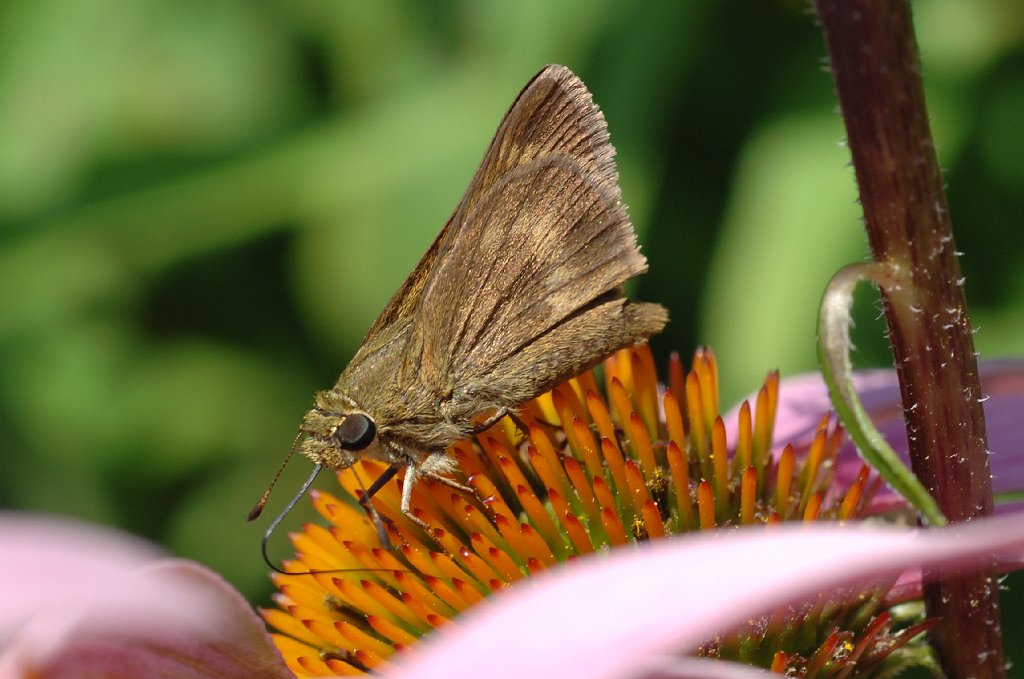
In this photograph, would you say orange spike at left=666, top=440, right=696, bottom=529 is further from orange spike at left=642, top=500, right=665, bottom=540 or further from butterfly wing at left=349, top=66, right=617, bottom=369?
butterfly wing at left=349, top=66, right=617, bottom=369

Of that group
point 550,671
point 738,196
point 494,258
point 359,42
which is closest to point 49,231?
point 359,42

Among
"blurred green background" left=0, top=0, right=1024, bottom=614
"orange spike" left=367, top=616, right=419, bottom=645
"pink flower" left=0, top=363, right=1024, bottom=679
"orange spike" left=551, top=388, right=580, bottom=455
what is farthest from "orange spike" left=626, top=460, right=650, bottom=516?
"blurred green background" left=0, top=0, right=1024, bottom=614

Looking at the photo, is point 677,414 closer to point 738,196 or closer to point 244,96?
point 738,196

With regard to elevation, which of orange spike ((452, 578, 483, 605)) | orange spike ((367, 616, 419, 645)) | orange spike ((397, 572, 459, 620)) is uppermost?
orange spike ((452, 578, 483, 605))

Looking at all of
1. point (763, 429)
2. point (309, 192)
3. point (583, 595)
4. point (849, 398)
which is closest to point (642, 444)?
point (763, 429)

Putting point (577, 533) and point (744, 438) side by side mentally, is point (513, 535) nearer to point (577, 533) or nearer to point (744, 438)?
point (577, 533)
